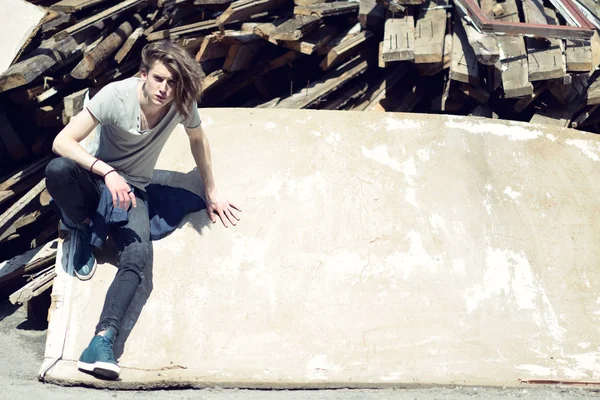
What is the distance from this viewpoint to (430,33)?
17.4 feet

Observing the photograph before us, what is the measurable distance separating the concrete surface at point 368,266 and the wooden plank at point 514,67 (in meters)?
0.50

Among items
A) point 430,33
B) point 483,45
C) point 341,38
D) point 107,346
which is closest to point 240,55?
point 341,38

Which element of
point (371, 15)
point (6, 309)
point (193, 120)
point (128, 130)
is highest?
point (128, 130)

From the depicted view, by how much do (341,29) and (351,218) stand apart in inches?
77.7

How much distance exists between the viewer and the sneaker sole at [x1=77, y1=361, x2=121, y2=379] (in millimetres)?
3340

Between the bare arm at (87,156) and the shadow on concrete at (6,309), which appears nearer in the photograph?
the bare arm at (87,156)

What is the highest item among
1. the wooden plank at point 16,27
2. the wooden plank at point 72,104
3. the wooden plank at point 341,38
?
the wooden plank at point 16,27

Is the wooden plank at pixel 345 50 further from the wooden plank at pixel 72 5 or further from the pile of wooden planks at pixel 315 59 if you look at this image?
the wooden plank at pixel 72 5

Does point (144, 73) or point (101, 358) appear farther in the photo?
point (144, 73)

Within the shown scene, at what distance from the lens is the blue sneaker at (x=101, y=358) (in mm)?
3352

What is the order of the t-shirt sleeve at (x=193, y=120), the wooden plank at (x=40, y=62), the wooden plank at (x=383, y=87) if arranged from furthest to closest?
the wooden plank at (x=383, y=87)
the wooden plank at (x=40, y=62)
the t-shirt sleeve at (x=193, y=120)

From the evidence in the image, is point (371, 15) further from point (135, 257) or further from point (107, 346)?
point (107, 346)

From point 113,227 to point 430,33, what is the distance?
8.96 feet

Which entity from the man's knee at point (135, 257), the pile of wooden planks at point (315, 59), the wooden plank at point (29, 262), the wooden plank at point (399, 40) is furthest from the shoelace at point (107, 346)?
the wooden plank at point (399, 40)
